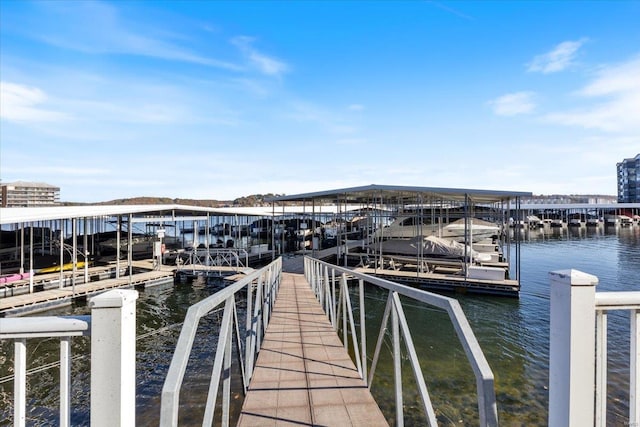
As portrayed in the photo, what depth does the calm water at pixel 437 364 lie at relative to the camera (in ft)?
21.3

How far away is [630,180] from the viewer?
81438mm

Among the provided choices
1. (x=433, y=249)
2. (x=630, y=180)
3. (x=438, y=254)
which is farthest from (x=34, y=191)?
(x=630, y=180)

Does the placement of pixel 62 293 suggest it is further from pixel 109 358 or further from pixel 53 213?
pixel 109 358

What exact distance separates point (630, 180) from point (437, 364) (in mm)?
102373

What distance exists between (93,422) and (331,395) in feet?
8.28

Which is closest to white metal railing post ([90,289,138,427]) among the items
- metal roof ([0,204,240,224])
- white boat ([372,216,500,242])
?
metal roof ([0,204,240,224])

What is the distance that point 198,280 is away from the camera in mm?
18375

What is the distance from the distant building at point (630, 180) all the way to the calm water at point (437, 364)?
8853 centimetres

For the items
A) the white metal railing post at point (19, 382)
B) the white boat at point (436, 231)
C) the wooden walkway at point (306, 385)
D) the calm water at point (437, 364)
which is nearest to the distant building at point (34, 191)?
the calm water at point (437, 364)

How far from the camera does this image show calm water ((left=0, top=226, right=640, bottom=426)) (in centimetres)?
650

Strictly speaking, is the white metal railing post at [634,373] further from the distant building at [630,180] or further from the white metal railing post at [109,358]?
the distant building at [630,180]

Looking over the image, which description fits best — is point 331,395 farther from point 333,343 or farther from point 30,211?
point 30,211

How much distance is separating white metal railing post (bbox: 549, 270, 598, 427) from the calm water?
5.23m

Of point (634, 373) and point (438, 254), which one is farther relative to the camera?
point (438, 254)
